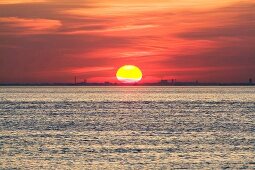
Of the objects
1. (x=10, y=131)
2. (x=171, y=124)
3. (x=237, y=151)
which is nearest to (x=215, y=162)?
(x=237, y=151)

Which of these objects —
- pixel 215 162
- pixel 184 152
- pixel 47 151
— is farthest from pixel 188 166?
pixel 47 151

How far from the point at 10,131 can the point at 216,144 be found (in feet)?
88.2

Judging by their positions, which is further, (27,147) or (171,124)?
(171,124)

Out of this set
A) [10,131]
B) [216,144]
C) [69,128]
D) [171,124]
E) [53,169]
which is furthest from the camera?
[171,124]

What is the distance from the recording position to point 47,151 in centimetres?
5794

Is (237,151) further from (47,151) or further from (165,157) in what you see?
(47,151)

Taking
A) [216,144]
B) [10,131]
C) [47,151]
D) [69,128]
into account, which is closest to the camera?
[47,151]

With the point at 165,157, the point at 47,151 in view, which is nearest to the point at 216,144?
the point at 165,157

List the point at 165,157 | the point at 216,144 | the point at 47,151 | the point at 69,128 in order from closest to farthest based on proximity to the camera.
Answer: the point at 165,157 → the point at 47,151 → the point at 216,144 → the point at 69,128

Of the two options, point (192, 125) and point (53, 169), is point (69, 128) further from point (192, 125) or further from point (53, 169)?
point (53, 169)

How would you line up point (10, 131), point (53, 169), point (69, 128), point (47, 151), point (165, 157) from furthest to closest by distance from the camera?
point (69, 128), point (10, 131), point (47, 151), point (165, 157), point (53, 169)

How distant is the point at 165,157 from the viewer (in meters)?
53.8

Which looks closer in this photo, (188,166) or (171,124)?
(188,166)

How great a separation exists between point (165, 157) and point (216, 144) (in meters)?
11.6
